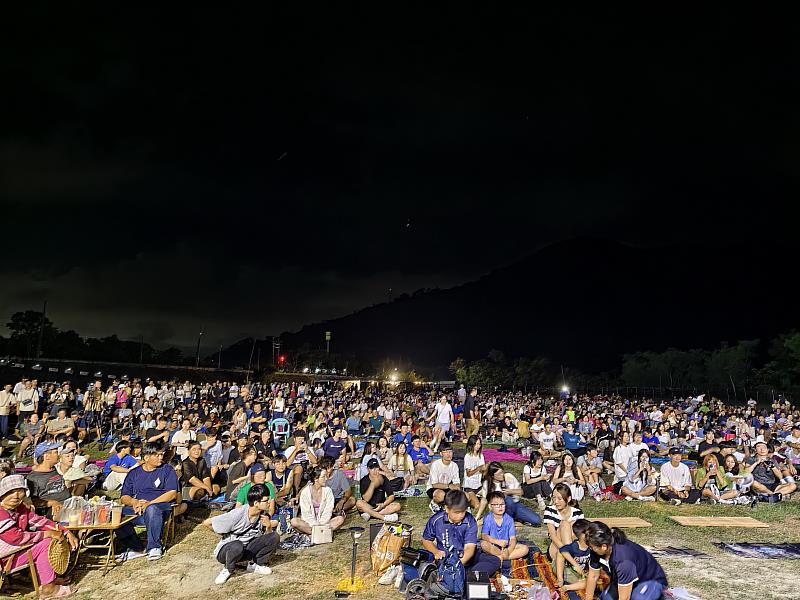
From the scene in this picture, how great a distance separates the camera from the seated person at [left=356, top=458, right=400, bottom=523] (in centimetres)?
1017

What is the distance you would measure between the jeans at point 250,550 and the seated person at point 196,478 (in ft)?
11.7

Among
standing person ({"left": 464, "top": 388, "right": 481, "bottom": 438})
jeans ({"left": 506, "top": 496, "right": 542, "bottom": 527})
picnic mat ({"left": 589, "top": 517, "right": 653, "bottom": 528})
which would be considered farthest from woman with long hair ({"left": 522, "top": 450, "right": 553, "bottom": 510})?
standing person ({"left": 464, "top": 388, "right": 481, "bottom": 438})

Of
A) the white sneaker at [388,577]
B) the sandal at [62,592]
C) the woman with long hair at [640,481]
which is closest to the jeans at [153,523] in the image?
the sandal at [62,592]

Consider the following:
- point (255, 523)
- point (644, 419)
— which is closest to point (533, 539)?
point (255, 523)

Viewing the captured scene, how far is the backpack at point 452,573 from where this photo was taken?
627 centimetres

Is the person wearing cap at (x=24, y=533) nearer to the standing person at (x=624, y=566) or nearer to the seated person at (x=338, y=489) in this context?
the seated person at (x=338, y=489)

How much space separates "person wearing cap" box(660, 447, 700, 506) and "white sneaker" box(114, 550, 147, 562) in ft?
35.5

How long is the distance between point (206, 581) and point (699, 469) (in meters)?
11.4

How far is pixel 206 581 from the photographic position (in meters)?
7.01

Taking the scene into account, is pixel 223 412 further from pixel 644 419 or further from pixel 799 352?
pixel 799 352

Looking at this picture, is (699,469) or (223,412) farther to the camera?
(223,412)

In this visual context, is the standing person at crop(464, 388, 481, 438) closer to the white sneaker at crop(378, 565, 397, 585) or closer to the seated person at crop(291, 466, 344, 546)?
the seated person at crop(291, 466, 344, 546)

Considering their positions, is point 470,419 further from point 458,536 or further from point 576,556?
point 458,536

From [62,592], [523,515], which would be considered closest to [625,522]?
[523,515]
